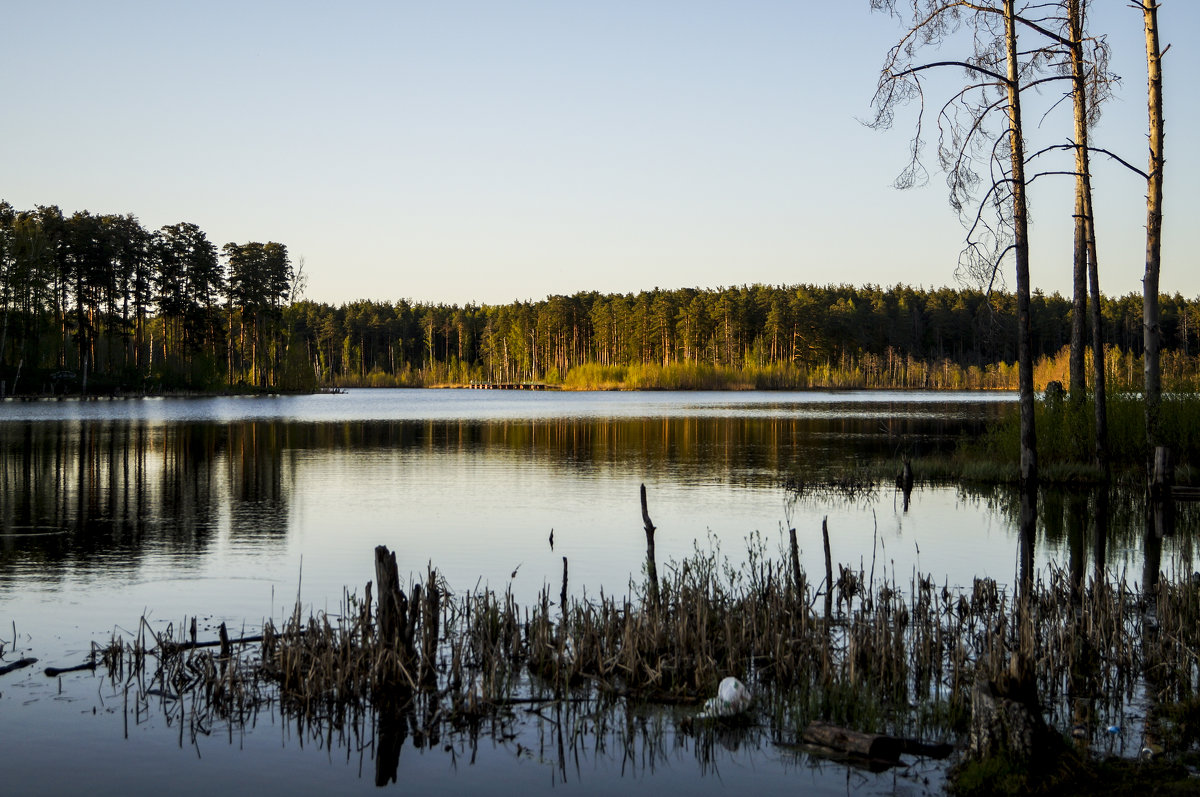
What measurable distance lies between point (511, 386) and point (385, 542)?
501ft

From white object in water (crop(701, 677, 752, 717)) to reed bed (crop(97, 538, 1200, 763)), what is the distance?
0.19 meters

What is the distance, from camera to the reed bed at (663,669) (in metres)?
8.55

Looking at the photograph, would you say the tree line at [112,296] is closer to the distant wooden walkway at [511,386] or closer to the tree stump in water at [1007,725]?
the distant wooden walkway at [511,386]

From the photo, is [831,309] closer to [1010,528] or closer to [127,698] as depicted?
[1010,528]

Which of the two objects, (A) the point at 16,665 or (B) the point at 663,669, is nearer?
(B) the point at 663,669

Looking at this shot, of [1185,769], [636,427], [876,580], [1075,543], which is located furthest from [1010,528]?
[636,427]

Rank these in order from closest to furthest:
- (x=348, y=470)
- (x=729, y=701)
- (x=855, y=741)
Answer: (x=855, y=741) → (x=729, y=701) → (x=348, y=470)

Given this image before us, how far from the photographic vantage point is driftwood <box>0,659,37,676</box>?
386 inches

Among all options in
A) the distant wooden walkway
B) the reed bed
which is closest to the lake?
the reed bed

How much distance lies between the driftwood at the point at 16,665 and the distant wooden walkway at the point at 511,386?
145976mm

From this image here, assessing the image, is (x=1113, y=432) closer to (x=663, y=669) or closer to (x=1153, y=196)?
(x=1153, y=196)

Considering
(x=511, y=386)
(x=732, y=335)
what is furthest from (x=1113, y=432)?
(x=511, y=386)

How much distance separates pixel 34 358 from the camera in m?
80.6

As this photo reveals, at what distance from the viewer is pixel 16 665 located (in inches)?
390
